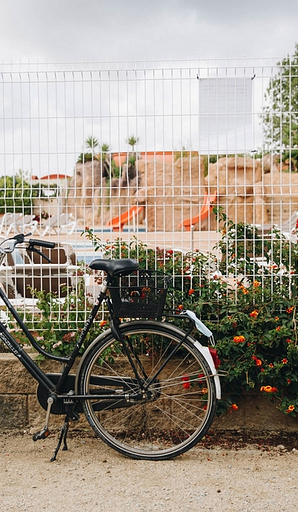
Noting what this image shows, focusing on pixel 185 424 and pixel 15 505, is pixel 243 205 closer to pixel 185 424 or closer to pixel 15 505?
A: pixel 185 424

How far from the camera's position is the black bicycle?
3762 millimetres

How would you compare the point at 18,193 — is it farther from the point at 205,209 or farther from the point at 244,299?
the point at 244,299

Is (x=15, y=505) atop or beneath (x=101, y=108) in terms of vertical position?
beneath

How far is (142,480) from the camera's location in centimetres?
348

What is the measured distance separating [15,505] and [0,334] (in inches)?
42.7

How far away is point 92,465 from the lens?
3.71 meters

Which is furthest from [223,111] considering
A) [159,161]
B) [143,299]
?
[143,299]

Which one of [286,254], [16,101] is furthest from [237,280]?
[16,101]

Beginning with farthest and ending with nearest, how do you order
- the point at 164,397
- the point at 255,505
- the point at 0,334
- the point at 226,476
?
the point at 164,397 → the point at 0,334 → the point at 226,476 → the point at 255,505

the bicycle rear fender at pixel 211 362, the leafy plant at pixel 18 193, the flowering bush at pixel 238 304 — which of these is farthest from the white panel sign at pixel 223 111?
the bicycle rear fender at pixel 211 362

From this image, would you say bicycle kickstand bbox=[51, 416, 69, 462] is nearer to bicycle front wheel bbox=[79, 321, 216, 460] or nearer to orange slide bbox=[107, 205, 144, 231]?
bicycle front wheel bbox=[79, 321, 216, 460]

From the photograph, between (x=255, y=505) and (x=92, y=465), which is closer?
(x=255, y=505)

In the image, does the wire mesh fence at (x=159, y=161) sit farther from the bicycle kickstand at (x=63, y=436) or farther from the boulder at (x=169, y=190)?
the bicycle kickstand at (x=63, y=436)

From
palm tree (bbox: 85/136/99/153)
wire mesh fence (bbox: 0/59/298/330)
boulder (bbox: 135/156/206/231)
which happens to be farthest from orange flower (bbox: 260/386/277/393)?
palm tree (bbox: 85/136/99/153)
